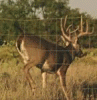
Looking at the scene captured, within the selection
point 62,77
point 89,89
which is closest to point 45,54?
point 62,77

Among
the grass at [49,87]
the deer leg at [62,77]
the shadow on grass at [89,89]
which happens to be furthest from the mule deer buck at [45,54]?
the shadow on grass at [89,89]

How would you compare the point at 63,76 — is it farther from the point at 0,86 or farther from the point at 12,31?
the point at 12,31

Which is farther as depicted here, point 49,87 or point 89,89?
point 89,89

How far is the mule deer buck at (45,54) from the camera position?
14.9 ft

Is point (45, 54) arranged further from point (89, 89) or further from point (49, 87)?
point (89, 89)

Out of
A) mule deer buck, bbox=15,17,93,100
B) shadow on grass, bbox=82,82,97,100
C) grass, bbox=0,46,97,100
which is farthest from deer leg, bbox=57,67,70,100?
shadow on grass, bbox=82,82,97,100

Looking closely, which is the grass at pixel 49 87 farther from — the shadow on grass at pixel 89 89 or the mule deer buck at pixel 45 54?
the mule deer buck at pixel 45 54

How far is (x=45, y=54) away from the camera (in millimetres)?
4727

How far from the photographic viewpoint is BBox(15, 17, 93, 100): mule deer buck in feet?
14.9

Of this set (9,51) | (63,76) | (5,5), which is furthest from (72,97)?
(5,5)

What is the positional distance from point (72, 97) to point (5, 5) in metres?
18.5

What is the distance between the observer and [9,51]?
29.5ft

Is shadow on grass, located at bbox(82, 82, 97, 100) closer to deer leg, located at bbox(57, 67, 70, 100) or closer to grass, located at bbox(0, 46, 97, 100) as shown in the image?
grass, located at bbox(0, 46, 97, 100)

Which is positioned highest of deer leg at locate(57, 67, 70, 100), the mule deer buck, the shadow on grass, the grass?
the mule deer buck
